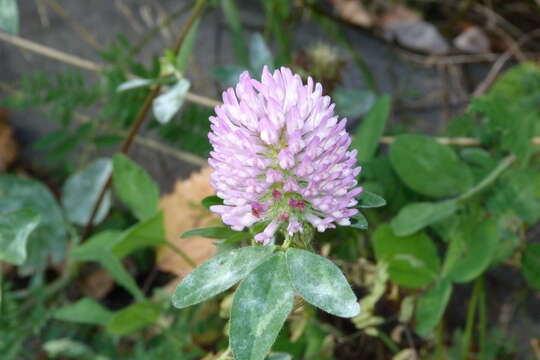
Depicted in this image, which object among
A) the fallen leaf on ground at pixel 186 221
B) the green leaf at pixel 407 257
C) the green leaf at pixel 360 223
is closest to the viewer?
the green leaf at pixel 360 223

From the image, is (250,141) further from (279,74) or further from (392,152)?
(392,152)

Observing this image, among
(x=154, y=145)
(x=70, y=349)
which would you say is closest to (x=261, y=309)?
(x=70, y=349)

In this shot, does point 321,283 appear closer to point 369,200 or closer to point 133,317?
point 369,200

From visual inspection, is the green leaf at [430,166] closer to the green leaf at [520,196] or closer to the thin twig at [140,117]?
the green leaf at [520,196]

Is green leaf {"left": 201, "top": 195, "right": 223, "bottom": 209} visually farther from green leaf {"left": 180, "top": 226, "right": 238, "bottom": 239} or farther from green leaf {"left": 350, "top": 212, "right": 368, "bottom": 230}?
green leaf {"left": 350, "top": 212, "right": 368, "bottom": 230}

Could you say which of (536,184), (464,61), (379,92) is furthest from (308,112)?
(464,61)

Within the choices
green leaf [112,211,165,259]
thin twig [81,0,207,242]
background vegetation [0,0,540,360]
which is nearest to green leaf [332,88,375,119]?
background vegetation [0,0,540,360]

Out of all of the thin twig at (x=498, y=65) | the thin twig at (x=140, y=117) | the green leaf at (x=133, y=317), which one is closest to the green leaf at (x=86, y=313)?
the green leaf at (x=133, y=317)
